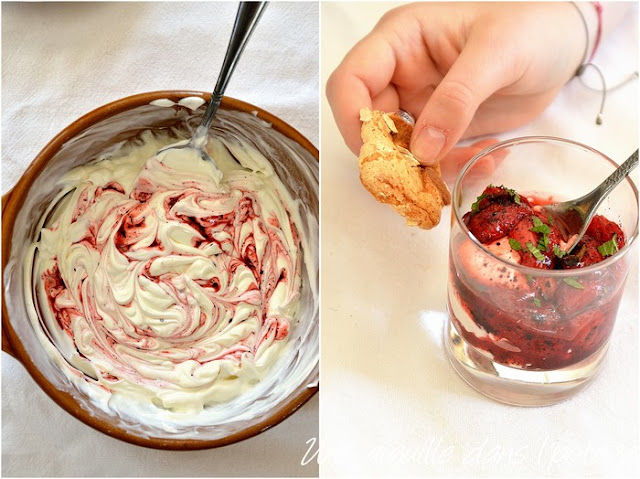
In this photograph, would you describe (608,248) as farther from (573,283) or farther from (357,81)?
(357,81)

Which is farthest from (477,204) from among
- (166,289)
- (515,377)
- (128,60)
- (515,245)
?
(128,60)

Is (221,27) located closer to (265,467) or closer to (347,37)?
(347,37)

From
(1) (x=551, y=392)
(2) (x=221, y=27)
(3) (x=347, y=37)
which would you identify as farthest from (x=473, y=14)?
(1) (x=551, y=392)

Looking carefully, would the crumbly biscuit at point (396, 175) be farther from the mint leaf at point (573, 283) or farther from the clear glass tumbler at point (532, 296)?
the mint leaf at point (573, 283)

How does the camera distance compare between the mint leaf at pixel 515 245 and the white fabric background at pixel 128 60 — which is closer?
the mint leaf at pixel 515 245

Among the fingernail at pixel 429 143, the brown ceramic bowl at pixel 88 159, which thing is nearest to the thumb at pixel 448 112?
the fingernail at pixel 429 143
